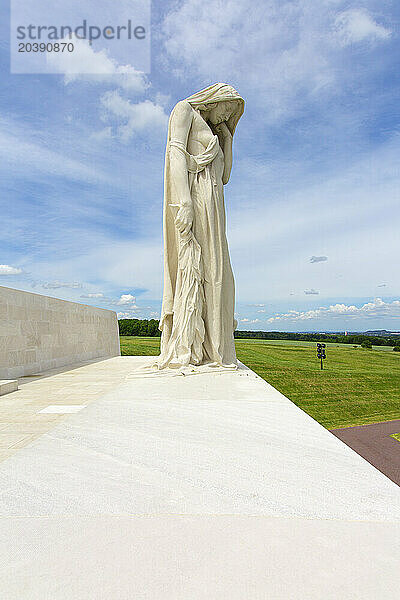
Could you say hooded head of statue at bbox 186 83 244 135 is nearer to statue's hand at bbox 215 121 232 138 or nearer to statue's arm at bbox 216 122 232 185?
statue's hand at bbox 215 121 232 138

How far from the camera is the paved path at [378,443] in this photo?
11328mm

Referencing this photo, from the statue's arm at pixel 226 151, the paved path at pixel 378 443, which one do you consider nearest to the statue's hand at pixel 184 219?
the statue's arm at pixel 226 151

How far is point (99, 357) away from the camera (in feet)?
39.1

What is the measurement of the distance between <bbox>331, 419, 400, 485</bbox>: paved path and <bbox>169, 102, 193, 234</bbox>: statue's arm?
8957 mm

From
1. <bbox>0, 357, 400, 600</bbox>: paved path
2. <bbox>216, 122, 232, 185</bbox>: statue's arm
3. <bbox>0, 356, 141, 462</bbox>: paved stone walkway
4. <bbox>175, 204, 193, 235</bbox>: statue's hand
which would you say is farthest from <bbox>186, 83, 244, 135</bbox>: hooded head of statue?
<bbox>0, 357, 400, 600</bbox>: paved path

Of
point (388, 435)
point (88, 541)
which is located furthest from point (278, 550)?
point (388, 435)

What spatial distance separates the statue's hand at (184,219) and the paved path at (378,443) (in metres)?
8.83

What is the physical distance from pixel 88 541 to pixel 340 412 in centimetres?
1525

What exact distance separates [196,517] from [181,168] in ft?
17.2

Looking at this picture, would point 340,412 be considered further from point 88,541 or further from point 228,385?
point 88,541

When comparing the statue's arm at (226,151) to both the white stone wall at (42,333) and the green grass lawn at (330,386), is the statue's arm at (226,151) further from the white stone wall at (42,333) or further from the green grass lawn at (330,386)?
the green grass lawn at (330,386)

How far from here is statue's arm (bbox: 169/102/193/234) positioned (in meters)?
5.72

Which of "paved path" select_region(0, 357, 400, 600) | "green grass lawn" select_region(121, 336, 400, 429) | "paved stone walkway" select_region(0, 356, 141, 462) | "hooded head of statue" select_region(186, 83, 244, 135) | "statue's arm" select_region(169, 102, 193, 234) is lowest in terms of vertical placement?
"green grass lawn" select_region(121, 336, 400, 429)

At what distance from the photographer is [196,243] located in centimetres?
582
